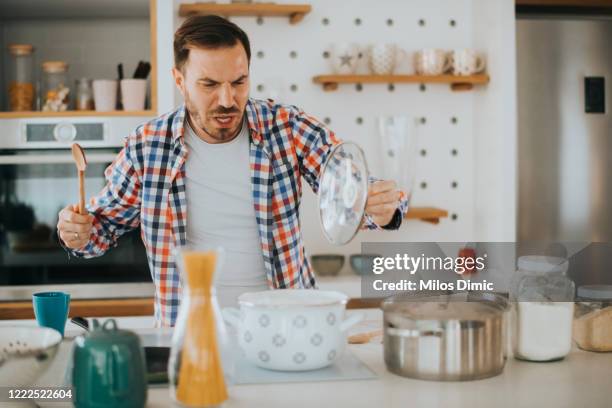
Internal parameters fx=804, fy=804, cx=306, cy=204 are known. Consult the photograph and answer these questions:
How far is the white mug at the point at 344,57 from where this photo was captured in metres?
3.30

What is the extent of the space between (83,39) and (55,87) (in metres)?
0.27

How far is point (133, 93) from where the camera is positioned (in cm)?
301

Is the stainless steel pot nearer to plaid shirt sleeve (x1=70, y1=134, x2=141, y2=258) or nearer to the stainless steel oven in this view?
plaid shirt sleeve (x1=70, y1=134, x2=141, y2=258)

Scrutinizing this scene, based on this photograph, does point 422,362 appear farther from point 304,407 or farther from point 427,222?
point 427,222

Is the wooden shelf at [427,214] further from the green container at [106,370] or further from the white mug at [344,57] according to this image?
the green container at [106,370]

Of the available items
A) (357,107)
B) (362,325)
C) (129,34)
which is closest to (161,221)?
(362,325)

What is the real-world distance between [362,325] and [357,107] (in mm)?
1677

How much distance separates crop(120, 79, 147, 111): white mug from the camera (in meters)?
3.00

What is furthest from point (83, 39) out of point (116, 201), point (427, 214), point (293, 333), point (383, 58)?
point (293, 333)

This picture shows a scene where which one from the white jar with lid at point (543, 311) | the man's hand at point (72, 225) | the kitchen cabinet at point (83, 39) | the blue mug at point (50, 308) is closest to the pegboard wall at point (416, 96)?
the kitchen cabinet at point (83, 39)

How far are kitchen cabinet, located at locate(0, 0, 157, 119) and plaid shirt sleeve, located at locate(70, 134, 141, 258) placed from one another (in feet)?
3.53

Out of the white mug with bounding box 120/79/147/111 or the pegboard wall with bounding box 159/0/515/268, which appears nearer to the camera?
the white mug with bounding box 120/79/147/111

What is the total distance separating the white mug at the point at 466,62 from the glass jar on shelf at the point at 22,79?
1716 mm

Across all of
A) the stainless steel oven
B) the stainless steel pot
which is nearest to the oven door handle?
the stainless steel oven
